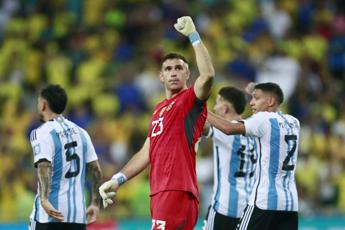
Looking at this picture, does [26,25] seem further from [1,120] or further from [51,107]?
[51,107]

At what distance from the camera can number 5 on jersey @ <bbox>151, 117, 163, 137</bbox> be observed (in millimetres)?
10031

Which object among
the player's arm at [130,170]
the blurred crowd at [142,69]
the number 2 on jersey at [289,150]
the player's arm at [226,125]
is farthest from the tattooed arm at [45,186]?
the blurred crowd at [142,69]

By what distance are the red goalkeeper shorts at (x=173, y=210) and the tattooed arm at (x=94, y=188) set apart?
145 cm

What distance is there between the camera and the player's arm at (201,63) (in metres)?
9.51

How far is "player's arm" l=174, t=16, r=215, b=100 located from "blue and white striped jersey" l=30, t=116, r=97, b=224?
67.3 inches

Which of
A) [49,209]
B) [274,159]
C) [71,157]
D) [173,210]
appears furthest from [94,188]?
[274,159]

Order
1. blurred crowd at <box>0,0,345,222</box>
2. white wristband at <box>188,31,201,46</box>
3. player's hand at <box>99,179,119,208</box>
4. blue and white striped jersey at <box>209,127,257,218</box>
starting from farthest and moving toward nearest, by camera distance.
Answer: blurred crowd at <box>0,0,345,222</box> → blue and white striped jersey at <box>209,127,257,218</box> → player's hand at <box>99,179,119,208</box> → white wristband at <box>188,31,201,46</box>

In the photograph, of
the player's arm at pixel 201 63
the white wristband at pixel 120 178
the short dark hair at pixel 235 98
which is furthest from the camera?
the short dark hair at pixel 235 98

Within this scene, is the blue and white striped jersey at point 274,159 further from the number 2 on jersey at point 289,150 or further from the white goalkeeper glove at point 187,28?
the white goalkeeper glove at point 187,28

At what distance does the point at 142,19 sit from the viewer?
66.3ft

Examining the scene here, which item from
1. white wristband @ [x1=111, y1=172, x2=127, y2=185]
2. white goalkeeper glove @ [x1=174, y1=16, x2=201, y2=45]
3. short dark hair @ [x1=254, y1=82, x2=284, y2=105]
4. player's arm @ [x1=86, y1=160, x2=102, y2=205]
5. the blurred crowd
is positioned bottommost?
white wristband @ [x1=111, y1=172, x2=127, y2=185]

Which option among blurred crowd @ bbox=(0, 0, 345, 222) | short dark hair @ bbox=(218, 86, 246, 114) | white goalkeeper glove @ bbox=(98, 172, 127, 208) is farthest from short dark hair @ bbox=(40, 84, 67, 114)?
blurred crowd @ bbox=(0, 0, 345, 222)

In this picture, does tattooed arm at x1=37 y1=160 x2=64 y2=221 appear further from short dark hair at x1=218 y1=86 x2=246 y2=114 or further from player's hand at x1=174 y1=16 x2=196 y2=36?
short dark hair at x1=218 y1=86 x2=246 y2=114

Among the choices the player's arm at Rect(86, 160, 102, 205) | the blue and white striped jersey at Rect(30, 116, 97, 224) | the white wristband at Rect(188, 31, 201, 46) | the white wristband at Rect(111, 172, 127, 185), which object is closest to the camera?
the white wristband at Rect(188, 31, 201, 46)
